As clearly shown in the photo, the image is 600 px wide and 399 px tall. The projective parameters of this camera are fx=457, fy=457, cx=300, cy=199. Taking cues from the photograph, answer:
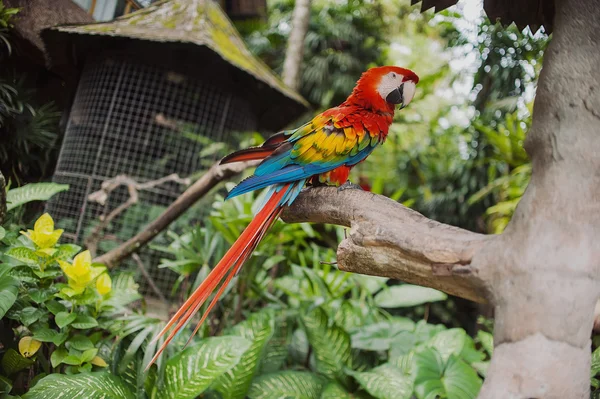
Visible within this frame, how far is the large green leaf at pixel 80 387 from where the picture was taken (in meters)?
1.48

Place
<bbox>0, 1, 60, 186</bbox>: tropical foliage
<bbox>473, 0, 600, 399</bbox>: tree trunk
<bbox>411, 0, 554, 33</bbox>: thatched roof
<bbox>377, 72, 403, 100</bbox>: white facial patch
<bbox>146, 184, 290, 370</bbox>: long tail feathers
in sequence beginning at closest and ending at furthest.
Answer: <bbox>473, 0, 600, 399</bbox>: tree trunk < <bbox>146, 184, 290, 370</bbox>: long tail feathers < <bbox>411, 0, 554, 33</bbox>: thatched roof < <bbox>377, 72, 403, 100</bbox>: white facial patch < <bbox>0, 1, 60, 186</bbox>: tropical foliage

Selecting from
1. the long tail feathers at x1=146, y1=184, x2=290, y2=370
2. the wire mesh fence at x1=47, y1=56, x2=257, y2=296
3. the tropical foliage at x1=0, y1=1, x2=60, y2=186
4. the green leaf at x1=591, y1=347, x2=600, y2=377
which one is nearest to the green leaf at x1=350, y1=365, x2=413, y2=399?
the green leaf at x1=591, y1=347, x2=600, y2=377

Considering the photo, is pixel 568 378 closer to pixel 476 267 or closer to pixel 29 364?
pixel 476 267

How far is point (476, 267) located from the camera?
32.5 inches

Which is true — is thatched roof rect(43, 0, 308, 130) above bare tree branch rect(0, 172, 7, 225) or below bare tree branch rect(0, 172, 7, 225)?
above

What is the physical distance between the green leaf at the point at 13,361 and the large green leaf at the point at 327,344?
1.16 m

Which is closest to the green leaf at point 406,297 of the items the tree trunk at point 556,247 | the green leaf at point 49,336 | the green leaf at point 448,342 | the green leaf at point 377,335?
the green leaf at point 377,335

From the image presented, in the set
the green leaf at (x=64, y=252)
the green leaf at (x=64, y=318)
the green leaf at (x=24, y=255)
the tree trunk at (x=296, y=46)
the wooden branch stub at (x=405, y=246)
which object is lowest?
the green leaf at (x=64, y=318)

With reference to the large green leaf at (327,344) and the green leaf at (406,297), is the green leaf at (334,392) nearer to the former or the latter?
the large green leaf at (327,344)

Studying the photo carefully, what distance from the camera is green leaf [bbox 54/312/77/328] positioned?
161 centimetres

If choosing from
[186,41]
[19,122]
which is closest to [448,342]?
[186,41]

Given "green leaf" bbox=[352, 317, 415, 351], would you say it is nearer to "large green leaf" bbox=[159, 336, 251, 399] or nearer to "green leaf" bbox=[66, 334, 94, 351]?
"large green leaf" bbox=[159, 336, 251, 399]

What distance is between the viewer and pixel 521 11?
1.34 metres

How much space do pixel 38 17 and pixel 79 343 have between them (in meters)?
2.04
